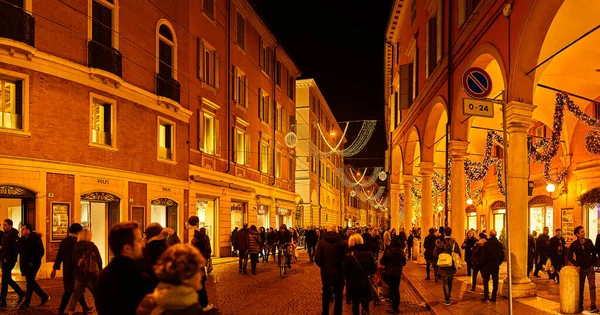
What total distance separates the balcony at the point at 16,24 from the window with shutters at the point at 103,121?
9.93 ft

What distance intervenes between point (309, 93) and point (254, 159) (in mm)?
20343

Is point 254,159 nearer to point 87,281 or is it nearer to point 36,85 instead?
point 36,85

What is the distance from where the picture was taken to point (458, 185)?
18.0 m

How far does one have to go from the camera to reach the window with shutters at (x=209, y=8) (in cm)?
2645

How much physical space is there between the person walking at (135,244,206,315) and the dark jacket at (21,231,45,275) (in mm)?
8630

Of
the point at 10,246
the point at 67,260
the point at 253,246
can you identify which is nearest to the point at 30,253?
the point at 10,246

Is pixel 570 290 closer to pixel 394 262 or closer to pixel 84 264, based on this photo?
pixel 394 262

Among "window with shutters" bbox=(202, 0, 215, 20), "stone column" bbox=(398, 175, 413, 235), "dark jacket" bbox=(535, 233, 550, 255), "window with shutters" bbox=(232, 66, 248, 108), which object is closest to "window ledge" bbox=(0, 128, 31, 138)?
"window with shutters" bbox=(202, 0, 215, 20)

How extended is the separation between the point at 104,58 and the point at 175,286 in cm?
1609

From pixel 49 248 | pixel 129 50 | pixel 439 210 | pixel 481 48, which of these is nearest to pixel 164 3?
pixel 129 50

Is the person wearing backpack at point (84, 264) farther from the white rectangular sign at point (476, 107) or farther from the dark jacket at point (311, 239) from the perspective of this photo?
the dark jacket at point (311, 239)

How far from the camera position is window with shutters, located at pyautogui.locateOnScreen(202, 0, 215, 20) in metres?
26.4

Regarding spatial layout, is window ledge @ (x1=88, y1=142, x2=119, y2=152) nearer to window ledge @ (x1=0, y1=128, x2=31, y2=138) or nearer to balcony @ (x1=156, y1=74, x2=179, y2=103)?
window ledge @ (x1=0, y1=128, x2=31, y2=138)

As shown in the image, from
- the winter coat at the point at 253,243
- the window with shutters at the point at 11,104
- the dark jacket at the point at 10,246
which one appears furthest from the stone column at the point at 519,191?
the window with shutters at the point at 11,104
